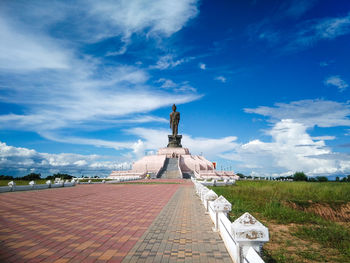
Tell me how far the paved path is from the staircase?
110ft

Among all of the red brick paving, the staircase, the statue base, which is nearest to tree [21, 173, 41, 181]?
the staircase

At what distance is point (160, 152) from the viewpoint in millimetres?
55438

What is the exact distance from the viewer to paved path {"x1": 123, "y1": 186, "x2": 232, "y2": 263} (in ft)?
14.9

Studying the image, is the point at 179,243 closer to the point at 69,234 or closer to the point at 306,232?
the point at 69,234

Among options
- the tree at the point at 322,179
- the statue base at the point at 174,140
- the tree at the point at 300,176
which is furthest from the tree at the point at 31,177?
the tree at the point at 300,176

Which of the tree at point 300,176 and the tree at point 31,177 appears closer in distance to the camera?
the tree at point 31,177

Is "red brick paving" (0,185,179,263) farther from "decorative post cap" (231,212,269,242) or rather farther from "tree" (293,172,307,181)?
"tree" (293,172,307,181)

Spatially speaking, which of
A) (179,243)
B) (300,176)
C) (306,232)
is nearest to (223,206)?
(179,243)

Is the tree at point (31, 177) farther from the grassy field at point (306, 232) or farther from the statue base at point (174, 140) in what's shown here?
the statue base at point (174, 140)

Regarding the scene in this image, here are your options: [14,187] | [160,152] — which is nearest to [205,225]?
[14,187]

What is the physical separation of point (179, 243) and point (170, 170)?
126 ft

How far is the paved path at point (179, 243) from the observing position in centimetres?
453

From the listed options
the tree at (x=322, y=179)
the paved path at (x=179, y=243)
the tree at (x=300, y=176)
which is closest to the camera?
the paved path at (x=179, y=243)

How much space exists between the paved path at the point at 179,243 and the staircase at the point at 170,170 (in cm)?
3348
